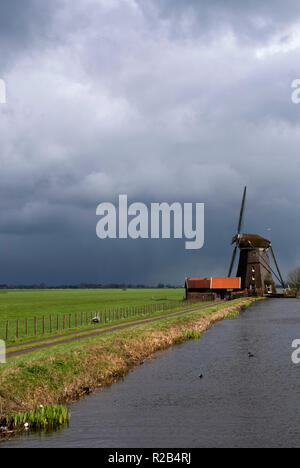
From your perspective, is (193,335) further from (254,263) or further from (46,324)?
(254,263)

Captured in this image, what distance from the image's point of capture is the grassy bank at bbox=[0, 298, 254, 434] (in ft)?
68.5

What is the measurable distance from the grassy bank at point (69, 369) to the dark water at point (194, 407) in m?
1.28

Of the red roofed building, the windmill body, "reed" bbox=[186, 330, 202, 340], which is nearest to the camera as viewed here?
"reed" bbox=[186, 330, 202, 340]

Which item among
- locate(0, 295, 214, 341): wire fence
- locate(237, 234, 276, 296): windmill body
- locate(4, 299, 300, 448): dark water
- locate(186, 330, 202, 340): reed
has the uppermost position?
locate(237, 234, 276, 296): windmill body

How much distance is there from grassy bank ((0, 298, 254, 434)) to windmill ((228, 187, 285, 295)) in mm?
99540

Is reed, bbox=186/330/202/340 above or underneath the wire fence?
underneath

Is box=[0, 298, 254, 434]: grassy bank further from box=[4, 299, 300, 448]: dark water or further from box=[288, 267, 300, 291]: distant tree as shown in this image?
box=[288, 267, 300, 291]: distant tree

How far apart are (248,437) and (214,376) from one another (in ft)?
34.7

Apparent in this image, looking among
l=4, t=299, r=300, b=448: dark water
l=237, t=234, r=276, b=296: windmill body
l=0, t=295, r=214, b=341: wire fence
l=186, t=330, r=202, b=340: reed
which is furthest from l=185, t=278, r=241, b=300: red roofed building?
l=4, t=299, r=300, b=448: dark water

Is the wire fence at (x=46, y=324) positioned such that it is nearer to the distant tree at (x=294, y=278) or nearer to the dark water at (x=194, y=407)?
the dark water at (x=194, y=407)

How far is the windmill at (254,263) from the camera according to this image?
13575 centimetres

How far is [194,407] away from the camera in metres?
20.4
